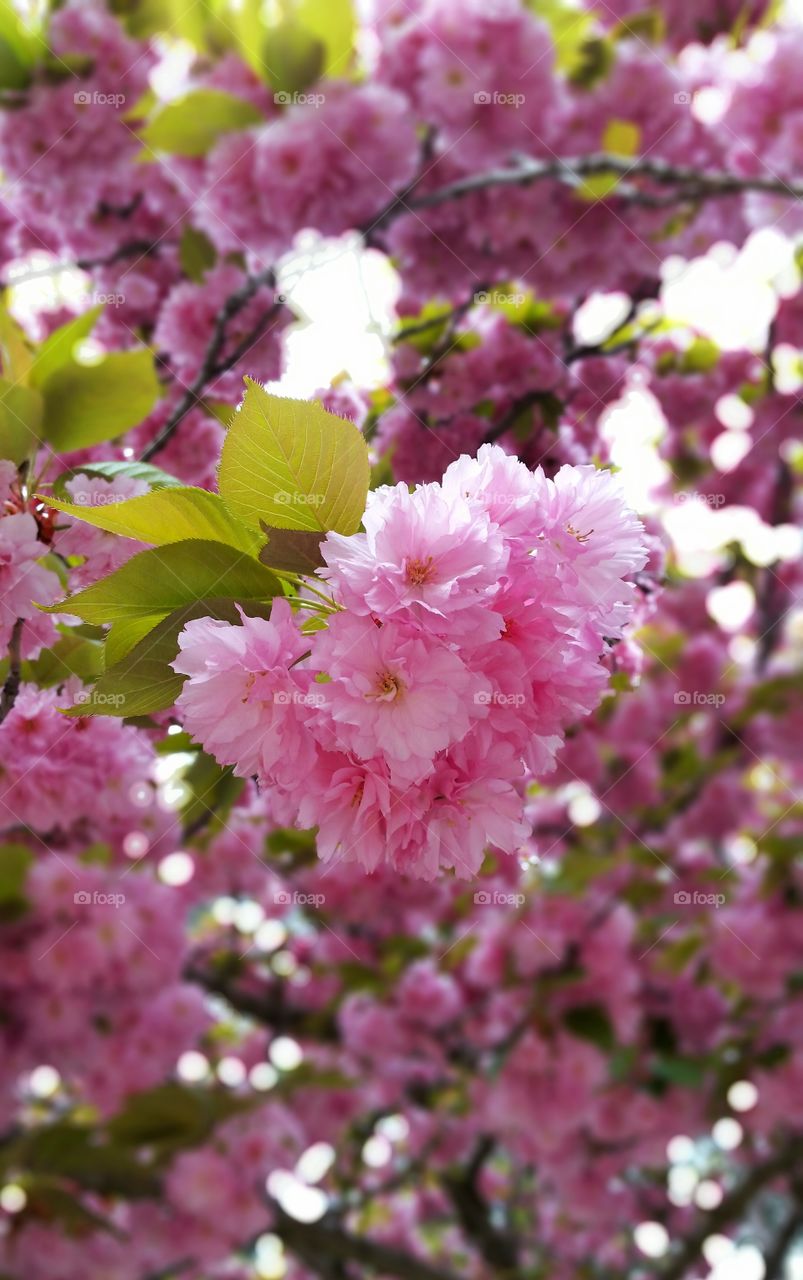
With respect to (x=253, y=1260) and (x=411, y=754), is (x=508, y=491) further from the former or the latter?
(x=253, y=1260)

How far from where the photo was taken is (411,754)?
54 cm

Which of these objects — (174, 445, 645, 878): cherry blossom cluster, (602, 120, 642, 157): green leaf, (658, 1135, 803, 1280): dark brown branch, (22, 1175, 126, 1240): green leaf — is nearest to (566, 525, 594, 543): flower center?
(174, 445, 645, 878): cherry blossom cluster

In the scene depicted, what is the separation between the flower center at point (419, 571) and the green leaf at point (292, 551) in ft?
0.25

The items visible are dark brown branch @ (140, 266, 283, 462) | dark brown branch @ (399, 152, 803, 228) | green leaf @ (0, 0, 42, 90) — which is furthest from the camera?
dark brown branch @ (399, 152, 803, 228)

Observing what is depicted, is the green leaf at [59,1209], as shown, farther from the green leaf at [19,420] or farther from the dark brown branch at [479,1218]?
the green leaf at [19,420]

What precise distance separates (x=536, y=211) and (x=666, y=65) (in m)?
0.51

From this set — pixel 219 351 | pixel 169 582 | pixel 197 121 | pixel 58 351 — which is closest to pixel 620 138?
pixel 197 121

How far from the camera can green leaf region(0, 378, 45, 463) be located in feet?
2.82

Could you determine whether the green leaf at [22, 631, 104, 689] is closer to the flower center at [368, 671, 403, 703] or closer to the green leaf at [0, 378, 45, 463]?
the green leaf at [0, 378, 45, 463]

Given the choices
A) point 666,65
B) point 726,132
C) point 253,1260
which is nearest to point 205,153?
point 666,65

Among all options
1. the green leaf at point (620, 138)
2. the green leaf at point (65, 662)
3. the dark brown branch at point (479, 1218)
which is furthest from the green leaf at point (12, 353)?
the dark brown branch at point (479, 1218)

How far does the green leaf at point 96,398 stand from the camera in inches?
38.5

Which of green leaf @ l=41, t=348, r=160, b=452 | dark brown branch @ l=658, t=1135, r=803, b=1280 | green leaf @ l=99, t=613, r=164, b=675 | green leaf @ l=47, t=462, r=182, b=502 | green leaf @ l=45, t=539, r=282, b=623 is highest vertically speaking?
green leaf @ l=45, t=539, r=282, b=623

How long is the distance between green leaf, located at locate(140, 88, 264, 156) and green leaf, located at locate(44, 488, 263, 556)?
4.07ft
